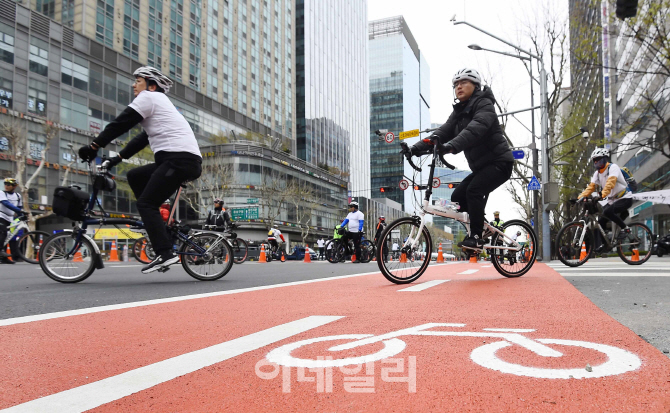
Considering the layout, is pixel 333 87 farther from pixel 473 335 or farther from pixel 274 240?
pixel 473 335

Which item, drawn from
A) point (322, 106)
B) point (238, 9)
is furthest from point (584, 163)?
point (322, 106)

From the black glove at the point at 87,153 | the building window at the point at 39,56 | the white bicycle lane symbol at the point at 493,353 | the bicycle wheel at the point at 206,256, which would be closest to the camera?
the white bicycle lane symbol at the point at 493,353

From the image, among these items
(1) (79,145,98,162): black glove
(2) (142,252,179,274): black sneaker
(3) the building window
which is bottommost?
(2) (142,252,179,274): black sneaker

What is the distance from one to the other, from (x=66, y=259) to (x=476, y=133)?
4622 mm

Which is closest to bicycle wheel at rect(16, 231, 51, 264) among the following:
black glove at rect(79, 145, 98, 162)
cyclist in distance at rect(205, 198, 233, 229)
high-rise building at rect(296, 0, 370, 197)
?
cyclist in distance at rect(205, 198, 233, 229)

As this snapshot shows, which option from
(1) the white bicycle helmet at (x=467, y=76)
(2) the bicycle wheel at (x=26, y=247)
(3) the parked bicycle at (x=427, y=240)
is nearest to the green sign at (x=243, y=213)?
(2) the bicycle wheel at (x=26, y=247)

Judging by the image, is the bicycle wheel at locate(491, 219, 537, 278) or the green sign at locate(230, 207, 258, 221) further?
the green sign at locate(230, 207, 258, 221)

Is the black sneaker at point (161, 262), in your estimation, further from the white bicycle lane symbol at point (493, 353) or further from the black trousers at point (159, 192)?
the white bicycle lane symbol at point (493, 353)

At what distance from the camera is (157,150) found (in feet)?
18.3

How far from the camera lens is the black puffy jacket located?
5281 mm

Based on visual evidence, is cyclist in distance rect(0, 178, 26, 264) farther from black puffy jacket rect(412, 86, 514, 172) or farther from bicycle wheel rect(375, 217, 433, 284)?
black puffy jacket rect(412, 86, 514, 172)

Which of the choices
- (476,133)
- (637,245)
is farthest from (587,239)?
(476,133)

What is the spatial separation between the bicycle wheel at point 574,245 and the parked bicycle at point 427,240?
2384 mm

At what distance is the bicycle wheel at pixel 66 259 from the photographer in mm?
5801
